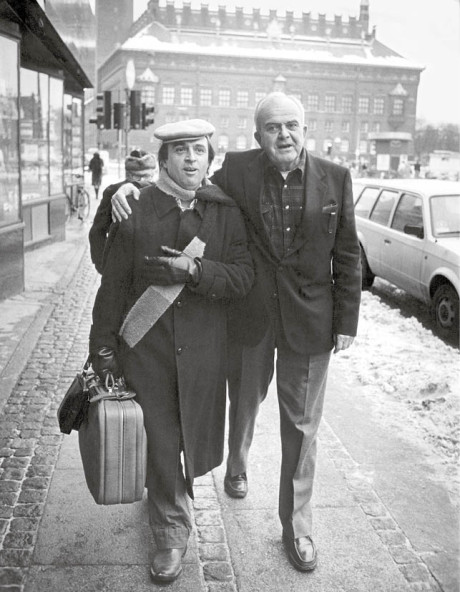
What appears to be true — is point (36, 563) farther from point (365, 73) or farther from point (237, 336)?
point (365, 73)

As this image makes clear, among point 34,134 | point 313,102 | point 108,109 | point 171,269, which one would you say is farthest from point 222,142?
point 171,269

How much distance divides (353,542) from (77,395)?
1.52m

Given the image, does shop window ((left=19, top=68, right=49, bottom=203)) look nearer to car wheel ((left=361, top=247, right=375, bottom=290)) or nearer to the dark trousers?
car wheel ((left=361, top=247, right=375, bottom=290))

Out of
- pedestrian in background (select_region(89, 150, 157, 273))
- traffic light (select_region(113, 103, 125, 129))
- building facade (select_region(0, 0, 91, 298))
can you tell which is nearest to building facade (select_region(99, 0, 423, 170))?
traffic light (select_region(113, 103, 125, 129))

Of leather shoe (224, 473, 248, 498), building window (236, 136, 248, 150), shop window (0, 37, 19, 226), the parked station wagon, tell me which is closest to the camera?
leather shoe (224, 473, 248, 498)

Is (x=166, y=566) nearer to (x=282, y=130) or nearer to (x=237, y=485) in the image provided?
(x=237, y=485)

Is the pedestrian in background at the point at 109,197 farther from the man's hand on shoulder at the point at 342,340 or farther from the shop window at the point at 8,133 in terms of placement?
the shop window at the point at 8,133

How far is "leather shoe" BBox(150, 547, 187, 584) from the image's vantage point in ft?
10.2

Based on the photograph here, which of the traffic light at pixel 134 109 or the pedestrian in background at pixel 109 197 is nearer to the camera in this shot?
the pedestrian in background at pixel 109 197

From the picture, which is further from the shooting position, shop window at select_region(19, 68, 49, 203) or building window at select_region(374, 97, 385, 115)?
building window at select_region(374, 97, 385, 115)

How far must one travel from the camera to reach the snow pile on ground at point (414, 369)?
5125mm

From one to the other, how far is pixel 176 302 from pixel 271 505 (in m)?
1.40

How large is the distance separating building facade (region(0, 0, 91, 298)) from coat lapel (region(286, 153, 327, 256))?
579cm

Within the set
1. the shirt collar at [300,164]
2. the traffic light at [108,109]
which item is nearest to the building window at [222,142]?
the traffic light at [108,109]
